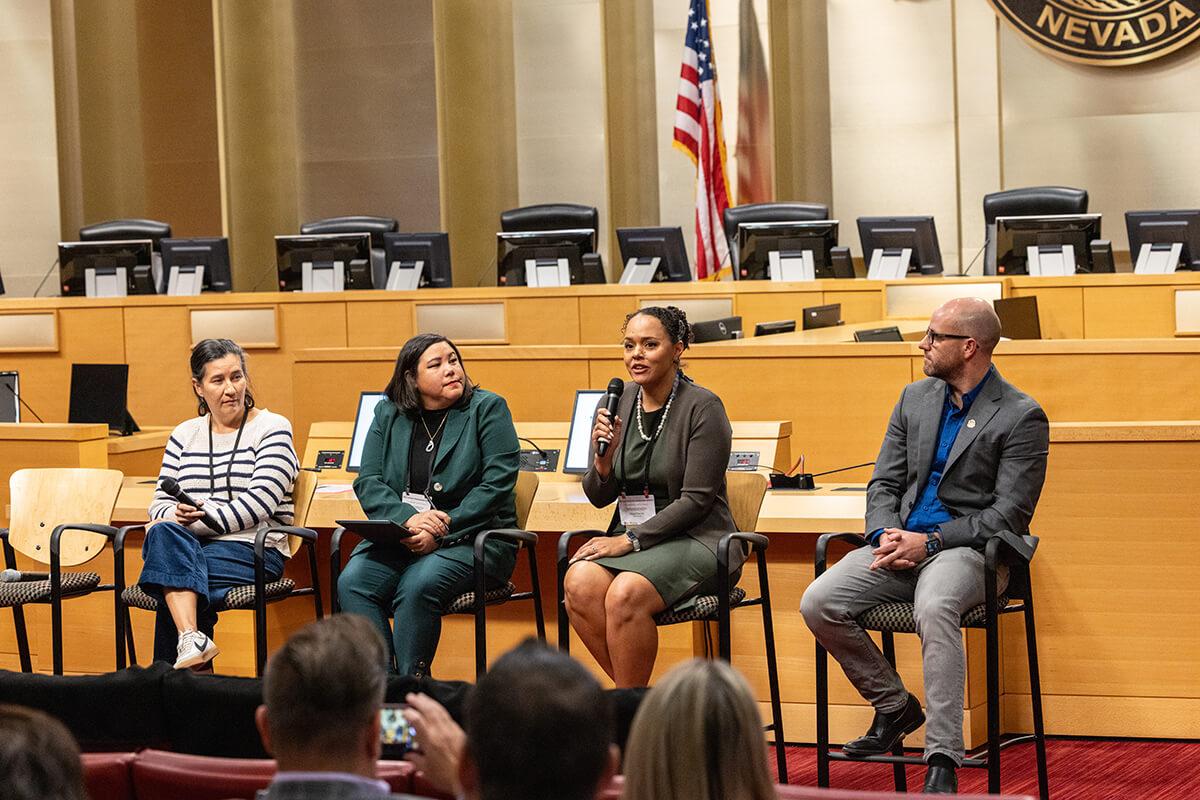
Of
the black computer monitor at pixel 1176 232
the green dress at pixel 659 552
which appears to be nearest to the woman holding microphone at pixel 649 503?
the green dress at pixel 659 552

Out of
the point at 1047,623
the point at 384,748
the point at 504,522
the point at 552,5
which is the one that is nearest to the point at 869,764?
the point at 1047,623

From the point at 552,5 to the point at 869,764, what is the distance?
32.0 ft

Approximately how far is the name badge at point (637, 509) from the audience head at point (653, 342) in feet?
→ 1.03

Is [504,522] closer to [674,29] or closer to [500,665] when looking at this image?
[500,665]

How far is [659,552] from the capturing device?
4.13 metres

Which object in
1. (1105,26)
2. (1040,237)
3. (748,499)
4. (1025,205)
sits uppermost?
(1105,26)

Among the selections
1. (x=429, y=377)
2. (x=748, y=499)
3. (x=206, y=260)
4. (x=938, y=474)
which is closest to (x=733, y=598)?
(x=748, y=499)

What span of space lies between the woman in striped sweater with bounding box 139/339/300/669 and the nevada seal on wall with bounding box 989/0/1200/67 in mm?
9369

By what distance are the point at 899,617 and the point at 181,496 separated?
6.75ft

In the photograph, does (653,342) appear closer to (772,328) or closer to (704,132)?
(772,328)

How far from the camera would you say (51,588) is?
4703 mm

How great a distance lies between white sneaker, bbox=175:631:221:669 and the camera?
427 centimetres

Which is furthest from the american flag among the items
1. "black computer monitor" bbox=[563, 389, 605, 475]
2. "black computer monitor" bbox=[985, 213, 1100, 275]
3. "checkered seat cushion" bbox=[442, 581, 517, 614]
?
→ "checkered seat cushion" bbox=[442, 581, 517, 614]

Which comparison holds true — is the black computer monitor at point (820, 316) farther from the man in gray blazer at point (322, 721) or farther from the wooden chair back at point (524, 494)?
the man in gray blazer at point (322, 721)
